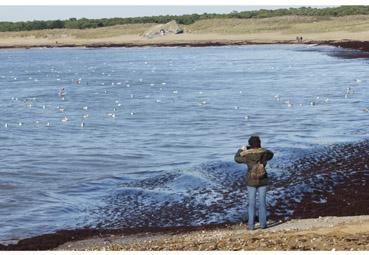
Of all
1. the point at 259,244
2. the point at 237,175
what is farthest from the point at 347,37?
the point at 259,244

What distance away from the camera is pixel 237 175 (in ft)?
65.3

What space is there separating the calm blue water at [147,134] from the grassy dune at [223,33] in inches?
1987

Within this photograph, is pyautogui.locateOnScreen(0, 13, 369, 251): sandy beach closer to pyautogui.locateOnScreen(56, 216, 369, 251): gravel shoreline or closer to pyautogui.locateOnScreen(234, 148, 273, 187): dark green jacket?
pyautogui.locateOnScreen(56, 216, 369, 251): gravel shoreline

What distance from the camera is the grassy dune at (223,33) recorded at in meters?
114

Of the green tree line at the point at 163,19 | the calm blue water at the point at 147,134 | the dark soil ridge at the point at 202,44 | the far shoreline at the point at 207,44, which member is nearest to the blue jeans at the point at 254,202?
the calm blue water at the point at 147,134

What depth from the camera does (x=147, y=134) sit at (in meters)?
29.1

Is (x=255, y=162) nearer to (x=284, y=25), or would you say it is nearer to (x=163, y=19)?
(x=284, y=25)

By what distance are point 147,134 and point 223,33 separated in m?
104

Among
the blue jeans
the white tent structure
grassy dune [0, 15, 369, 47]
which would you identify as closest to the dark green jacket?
the blue jeans

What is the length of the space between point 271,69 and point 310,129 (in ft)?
116

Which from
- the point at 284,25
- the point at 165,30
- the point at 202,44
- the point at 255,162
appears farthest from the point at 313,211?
the point at 165,30

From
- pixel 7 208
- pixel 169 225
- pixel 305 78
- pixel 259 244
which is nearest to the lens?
pixel 259 244

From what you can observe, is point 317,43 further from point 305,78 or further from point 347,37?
point 305,78

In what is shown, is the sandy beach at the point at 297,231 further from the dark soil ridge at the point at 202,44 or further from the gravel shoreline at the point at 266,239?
the dark soil ridge at the point at 202,44
